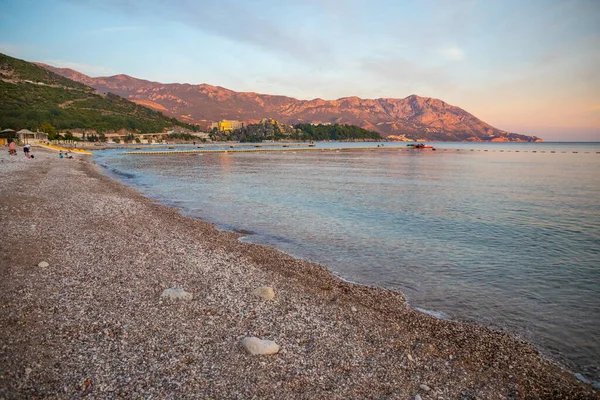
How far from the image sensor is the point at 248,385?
560 cm

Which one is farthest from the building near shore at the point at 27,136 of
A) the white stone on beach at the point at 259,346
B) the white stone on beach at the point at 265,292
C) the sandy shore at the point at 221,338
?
the white stone on beach at the point at 259,346

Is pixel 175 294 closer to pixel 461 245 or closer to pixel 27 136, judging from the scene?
pixel 461 245

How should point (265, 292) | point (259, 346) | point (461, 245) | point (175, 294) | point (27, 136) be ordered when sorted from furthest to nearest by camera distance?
1. point (27, 136)
2. point (461, 245)
3. point (265, 292)
4. point (175, 294)
5. point (259, 346)

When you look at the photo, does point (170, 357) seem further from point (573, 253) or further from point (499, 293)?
point (573, 253)

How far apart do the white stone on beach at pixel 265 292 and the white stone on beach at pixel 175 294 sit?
161 cm

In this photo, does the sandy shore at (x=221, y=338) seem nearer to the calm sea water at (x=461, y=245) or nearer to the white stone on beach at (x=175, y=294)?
the white stone on beach at (x=175, y=294)

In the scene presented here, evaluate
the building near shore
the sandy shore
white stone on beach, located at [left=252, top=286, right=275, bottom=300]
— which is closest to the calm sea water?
the sandy shore

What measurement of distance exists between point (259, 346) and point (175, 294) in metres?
3.13

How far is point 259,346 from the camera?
255 inches

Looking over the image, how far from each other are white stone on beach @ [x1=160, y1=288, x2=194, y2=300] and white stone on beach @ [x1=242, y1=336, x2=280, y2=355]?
2588 mm

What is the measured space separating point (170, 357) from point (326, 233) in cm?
1265

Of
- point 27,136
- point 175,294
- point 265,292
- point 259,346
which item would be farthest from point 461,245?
point 27,136

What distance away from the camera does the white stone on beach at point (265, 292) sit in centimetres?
906

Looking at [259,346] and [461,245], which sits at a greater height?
[259,346]
